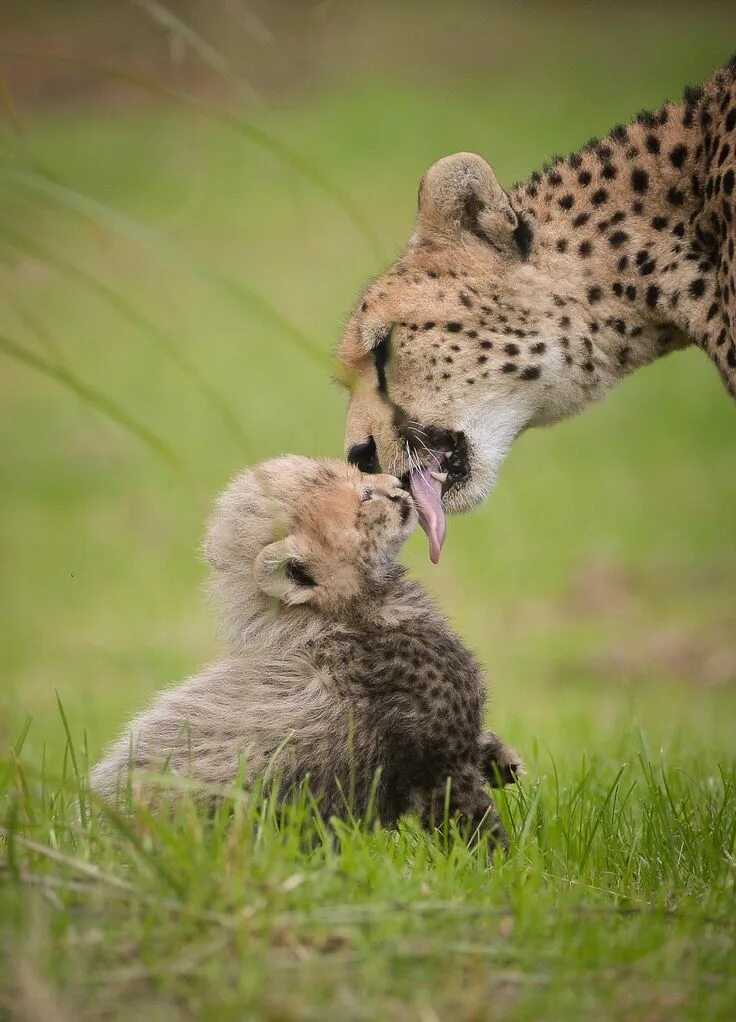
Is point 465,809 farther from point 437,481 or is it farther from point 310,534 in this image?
point 437,481

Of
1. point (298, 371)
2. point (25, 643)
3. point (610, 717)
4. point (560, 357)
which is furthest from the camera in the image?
point (298, 371)

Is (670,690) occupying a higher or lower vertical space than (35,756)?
higher

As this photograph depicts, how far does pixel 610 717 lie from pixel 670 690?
0.81 metres

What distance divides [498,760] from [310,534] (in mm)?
676

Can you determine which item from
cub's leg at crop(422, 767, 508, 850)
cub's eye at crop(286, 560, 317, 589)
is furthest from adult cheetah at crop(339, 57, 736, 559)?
cub's leg at crop(422, 767, 508, 850)

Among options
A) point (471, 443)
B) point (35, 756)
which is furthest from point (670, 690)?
point (471, 443)

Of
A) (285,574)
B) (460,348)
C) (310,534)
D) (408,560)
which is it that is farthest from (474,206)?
(408,560)

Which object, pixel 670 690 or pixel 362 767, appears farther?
pixel 670 690

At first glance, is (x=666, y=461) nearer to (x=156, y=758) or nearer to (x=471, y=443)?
(x=471, y=443)

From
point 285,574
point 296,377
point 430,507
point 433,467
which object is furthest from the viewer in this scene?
point 296,377

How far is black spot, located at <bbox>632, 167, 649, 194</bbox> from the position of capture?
12.4 ft

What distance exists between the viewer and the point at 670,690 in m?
8.25

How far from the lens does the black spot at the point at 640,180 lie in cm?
379

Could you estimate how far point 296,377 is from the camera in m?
12.4
